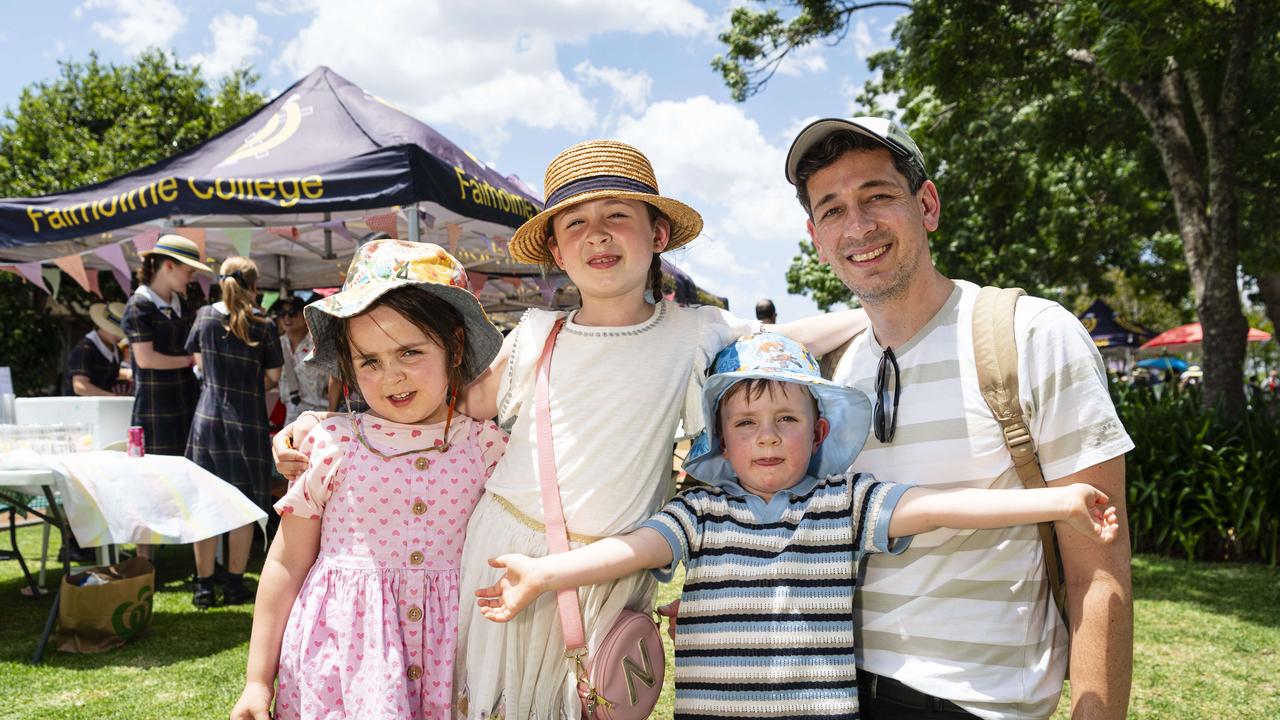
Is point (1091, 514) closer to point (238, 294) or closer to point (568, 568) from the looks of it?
point (568, 568)

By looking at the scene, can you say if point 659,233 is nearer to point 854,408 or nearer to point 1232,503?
point 854,408

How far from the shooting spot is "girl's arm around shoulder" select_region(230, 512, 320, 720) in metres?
1.78

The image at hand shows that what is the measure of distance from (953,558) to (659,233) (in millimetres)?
1065

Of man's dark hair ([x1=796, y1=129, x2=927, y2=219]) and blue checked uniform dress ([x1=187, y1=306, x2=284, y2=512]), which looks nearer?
man's dark hair ([x1=796, y1=129, x2=927, y2=219])

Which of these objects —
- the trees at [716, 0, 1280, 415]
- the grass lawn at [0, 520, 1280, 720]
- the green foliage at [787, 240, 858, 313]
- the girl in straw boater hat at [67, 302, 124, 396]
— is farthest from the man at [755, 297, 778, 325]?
the green foliage at [787, 240, 858, 313]

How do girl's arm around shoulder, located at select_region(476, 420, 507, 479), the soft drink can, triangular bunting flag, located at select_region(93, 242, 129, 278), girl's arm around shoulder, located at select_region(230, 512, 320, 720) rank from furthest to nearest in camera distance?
triangular bunting flag, located at select_region(93, 242, 129, 278)
the soft drink can
girl's arm around shoulder, located at select_region(476, 420, 507, 479)
girl's arm around shoulder, located at select_region(230, 512, 320, 720)

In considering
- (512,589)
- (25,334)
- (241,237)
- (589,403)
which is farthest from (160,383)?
(25,334)

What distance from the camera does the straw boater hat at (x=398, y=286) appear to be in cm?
187

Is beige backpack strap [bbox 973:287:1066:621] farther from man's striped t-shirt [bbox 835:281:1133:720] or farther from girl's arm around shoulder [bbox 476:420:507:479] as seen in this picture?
girl's arm around shoulder [bbox 476:420:507:479]

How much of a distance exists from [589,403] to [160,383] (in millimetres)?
4787

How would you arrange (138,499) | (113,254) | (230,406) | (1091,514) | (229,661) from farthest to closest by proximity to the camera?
1. (113,254)
2. (230,406)
3. (229,661)
4. (138,499)
5. (1091,514)

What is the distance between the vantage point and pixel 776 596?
1.65m

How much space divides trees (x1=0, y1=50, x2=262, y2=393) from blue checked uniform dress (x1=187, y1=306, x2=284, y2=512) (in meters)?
14.5

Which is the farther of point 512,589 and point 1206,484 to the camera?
→ point 1206,484
